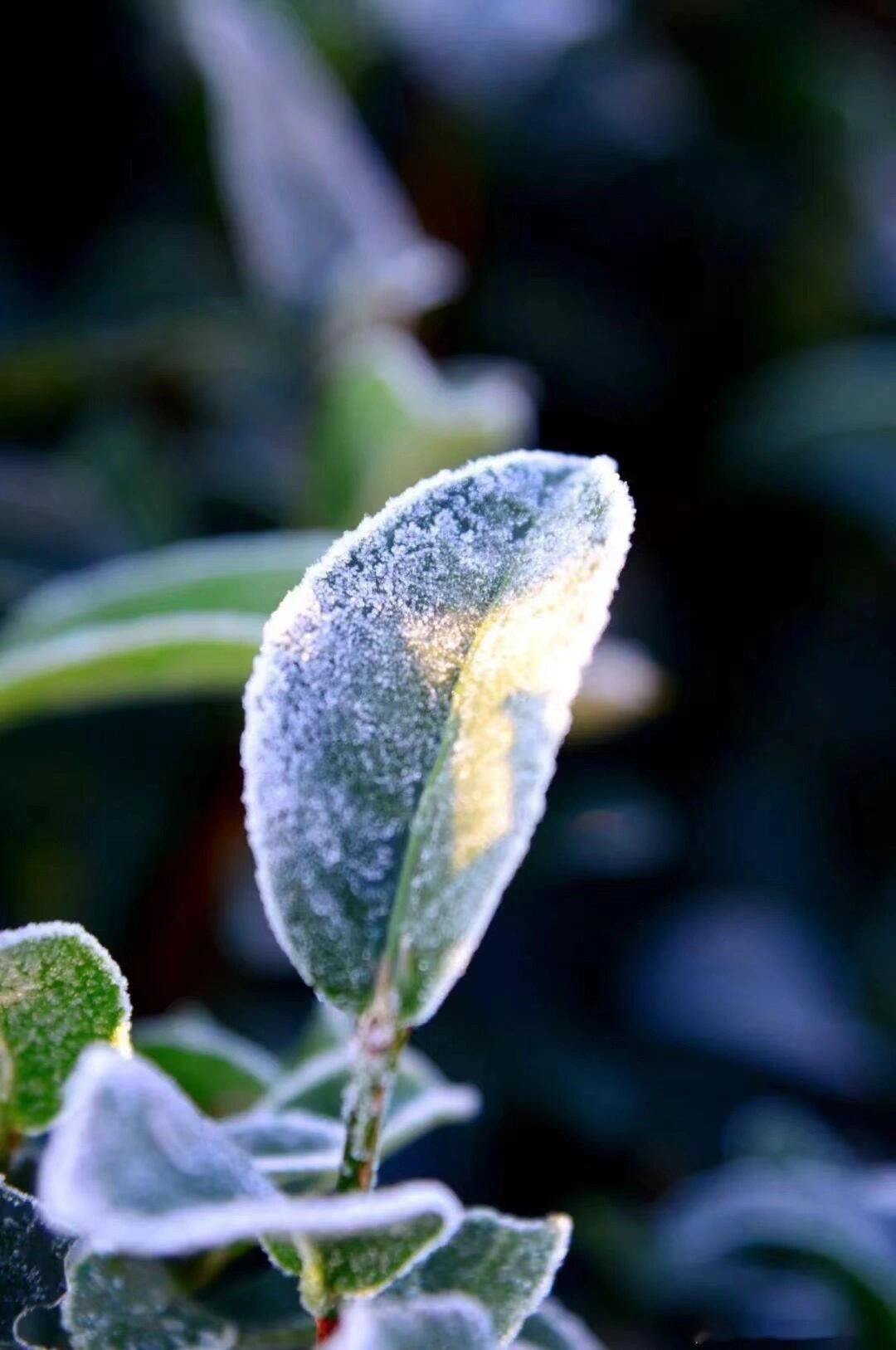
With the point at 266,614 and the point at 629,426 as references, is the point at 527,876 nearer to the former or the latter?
the point at 629,426

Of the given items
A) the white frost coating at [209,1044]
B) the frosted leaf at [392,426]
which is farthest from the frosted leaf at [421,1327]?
the frosted leaf at [392,426]

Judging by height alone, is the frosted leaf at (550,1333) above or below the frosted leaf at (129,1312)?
below

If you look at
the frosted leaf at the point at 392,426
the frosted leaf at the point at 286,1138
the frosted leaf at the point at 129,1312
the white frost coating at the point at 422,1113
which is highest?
the frosted leaf at the point at 392,426

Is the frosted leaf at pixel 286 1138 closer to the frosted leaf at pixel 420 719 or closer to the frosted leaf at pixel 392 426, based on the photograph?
the frosted leaf at pixel 420 719

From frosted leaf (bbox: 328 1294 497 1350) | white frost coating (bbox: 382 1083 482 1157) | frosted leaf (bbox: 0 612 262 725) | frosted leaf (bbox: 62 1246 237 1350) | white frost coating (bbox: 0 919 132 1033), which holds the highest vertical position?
frosted leaf (bbox: 0 612 262 725)

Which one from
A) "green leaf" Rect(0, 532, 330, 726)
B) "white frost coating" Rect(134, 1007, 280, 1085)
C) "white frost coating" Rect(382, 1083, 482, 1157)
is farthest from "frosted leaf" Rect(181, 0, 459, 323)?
"white frost coating" Rect(382, 1083, 482, 1157)

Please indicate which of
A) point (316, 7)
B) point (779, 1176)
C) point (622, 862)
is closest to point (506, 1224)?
point (779, 1176)

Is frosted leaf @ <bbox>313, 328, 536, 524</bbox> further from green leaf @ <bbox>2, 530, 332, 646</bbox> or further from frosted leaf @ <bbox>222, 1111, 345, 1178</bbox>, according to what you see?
frosted leaf @ <bbox>222, 1111, 345, 1178</bbox>
